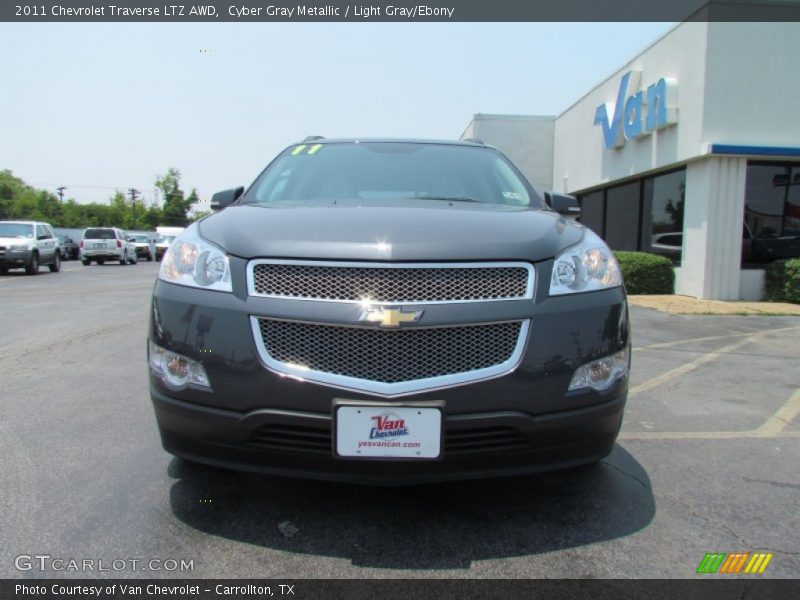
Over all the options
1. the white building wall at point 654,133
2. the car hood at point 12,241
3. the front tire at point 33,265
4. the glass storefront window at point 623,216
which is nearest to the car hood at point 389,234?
the white building wall at point 654,133

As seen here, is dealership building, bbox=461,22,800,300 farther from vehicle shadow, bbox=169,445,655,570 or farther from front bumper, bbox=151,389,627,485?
front bumper, bbox=151,389,627,485

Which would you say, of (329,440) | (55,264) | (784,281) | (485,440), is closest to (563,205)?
(485,440)

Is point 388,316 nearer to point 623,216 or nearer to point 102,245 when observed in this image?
point 623,216

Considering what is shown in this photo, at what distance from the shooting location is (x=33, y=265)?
18281 mm

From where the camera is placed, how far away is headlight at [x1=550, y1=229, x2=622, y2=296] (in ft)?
7.18

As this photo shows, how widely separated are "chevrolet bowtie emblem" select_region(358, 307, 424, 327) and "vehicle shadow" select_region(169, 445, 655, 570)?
0.85m

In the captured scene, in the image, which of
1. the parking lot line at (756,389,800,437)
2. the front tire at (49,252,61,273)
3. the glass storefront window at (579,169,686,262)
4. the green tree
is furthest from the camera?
the green tree

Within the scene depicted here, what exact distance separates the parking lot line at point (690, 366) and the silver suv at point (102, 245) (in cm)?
2803

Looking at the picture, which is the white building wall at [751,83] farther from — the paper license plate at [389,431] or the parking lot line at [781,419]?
the paper license plate at [389,431]

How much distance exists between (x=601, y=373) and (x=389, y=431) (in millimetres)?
837

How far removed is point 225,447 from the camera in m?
2.09

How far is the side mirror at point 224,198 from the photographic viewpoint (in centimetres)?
316

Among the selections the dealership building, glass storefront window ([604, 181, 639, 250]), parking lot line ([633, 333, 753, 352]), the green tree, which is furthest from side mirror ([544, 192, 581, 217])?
the green tree
